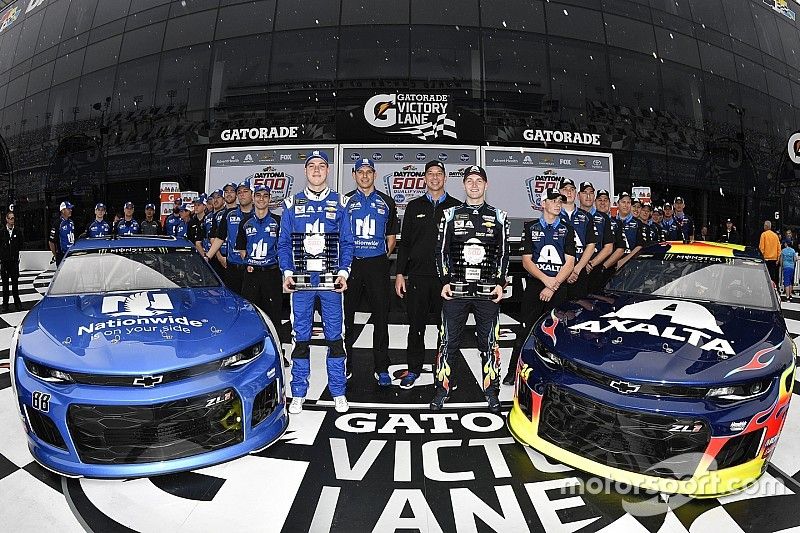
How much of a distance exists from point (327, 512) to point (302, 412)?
1.33 metres

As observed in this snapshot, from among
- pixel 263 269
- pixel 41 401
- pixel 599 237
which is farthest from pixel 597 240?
pixel 41 401

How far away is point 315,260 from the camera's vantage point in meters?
3.50

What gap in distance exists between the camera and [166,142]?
11953 millimetres

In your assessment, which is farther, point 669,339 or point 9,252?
point 9,252

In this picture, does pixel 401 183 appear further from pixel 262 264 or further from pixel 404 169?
pixel 262 264

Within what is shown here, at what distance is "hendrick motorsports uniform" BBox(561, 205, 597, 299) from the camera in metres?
4.62

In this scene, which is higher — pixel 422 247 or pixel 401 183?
pixel 401 183

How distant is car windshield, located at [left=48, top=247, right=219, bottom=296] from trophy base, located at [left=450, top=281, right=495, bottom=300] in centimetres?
188

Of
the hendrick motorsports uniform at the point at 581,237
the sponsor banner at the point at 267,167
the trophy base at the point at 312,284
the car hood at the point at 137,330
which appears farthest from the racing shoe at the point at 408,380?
the sponsor banner at the point at 267,167

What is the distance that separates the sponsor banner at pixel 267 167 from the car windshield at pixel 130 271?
7164mm

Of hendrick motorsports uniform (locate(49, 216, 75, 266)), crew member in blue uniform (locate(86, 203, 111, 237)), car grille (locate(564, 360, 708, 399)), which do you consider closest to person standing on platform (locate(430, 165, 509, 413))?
car grille (locate(564, 360, 708, 399))

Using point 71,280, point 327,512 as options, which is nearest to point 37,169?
point 71,280

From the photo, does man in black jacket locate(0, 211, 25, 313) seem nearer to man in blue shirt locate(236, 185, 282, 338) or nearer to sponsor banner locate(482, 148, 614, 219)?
man in blue shirt locate(236, 185, 282, 338)

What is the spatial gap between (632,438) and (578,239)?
2.91 m
